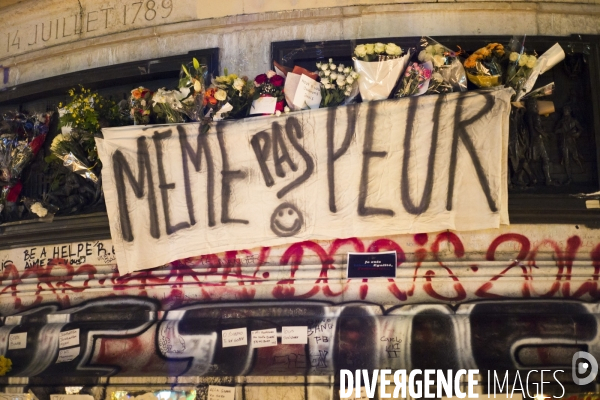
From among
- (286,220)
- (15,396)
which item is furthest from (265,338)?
(15,396)

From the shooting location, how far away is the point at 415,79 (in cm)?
702

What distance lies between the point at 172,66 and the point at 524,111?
4.58 m

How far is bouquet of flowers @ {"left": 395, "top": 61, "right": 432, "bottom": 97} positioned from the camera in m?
7.01

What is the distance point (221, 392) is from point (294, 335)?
3.39 feet

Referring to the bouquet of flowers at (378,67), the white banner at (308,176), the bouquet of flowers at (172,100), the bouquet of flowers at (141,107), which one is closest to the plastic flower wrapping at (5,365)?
the white banner at (308,176)

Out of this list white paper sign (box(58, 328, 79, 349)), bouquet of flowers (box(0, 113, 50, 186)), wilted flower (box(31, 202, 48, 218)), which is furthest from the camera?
bouquet of flowers (box(0, 113, 50, 186))

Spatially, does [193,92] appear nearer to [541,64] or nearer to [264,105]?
[264,105]

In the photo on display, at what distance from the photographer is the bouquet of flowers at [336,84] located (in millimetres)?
7137

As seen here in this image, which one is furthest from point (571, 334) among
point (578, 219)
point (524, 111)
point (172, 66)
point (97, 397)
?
point (172, 66)

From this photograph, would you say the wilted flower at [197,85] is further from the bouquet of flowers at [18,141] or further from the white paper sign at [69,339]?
the white paper sign at [69,339]

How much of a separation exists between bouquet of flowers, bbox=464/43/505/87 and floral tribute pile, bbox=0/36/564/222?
1 centimetres

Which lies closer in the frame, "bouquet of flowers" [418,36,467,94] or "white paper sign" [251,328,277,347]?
"bouquet of flowers" [418,36,467,94]

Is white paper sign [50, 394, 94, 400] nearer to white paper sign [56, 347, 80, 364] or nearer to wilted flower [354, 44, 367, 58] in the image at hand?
white paper sign [56, 347, 80, 364]

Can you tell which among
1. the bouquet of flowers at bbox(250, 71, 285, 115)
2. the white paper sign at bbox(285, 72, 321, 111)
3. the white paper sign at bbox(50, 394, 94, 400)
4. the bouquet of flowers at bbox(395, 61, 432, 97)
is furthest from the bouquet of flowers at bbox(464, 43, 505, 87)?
the white paper sign at bbox(50, 394, 94, 400)
